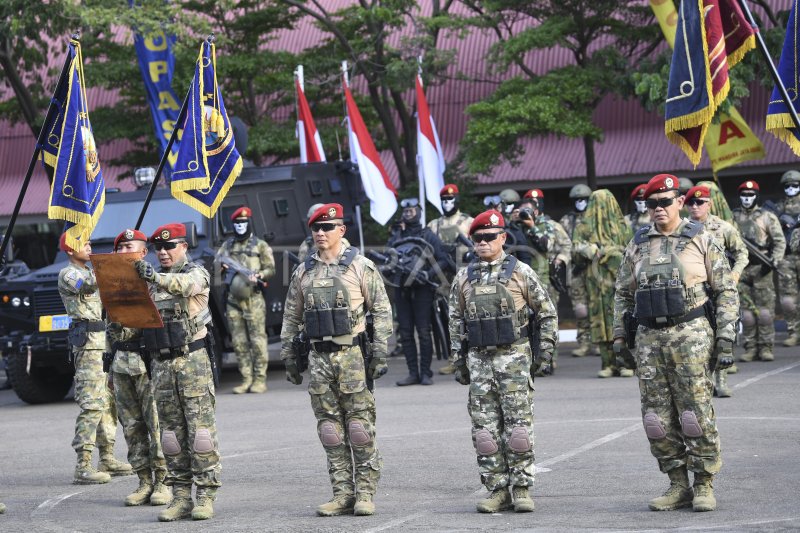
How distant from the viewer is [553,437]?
11141 mm

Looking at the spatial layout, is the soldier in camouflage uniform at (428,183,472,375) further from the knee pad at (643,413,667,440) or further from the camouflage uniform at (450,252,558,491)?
the knee pad at (643,413,667,440)

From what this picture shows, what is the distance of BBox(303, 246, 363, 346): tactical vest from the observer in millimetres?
8500

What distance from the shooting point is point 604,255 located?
1500 cm

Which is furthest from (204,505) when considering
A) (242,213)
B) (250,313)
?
(242,213)

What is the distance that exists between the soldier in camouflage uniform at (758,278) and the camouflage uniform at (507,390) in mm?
7888

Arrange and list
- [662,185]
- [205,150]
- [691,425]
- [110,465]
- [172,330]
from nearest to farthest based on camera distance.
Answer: [691,425] < [662,185] < [172,330] < [205,150] < [110,465]

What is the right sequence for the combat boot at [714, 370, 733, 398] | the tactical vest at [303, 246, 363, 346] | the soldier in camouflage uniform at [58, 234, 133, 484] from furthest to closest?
the combat boot at [714, 370, 733, 398] < the soldier in camouflage uniform at [58, 234, 133, 484] < the tactical vest at [303, 246, 363, 346]

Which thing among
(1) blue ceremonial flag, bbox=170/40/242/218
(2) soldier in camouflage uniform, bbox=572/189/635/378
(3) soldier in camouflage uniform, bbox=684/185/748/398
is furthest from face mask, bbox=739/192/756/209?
(1) blue ceremonial flag, bbox=170/40/242/218

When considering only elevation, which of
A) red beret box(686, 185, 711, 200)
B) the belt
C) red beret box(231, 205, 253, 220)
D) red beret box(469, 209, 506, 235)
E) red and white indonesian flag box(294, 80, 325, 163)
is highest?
red and white indonesian flag box(294, 80, 325, 163)

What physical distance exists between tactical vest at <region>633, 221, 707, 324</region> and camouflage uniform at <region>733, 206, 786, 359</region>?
7.84 m

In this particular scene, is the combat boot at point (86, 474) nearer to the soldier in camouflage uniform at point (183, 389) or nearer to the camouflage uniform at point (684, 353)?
the soldier in camouflage uniform at point (183, 389)

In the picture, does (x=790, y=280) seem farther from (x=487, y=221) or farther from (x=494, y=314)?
(x=494, y=314)

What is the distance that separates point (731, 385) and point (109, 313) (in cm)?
738

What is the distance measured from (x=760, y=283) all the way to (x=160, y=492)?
9.18m
